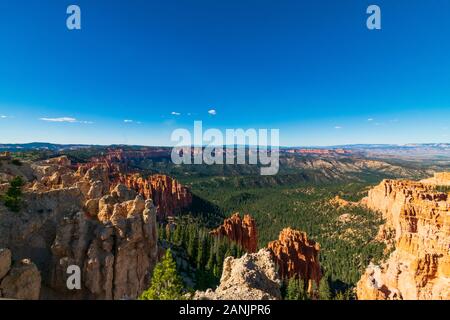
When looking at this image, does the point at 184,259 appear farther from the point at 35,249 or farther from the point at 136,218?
the point at 35,249

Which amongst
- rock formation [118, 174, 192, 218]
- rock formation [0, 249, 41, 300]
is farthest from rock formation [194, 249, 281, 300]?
rock formation [118, 174, 192, 218]

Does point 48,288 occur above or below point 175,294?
below

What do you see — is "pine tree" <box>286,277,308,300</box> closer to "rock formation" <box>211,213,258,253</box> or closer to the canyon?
the canyon

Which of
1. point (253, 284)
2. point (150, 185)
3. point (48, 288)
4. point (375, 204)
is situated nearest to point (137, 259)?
point (48, 288)

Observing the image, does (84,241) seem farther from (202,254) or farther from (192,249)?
(192,249)

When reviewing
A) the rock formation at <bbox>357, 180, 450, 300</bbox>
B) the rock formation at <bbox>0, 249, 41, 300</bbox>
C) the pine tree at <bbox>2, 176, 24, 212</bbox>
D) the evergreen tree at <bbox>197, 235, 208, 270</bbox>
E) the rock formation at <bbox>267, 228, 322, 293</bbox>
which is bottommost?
the rock formation at <bbox>267, 228, 322, 293</bbox>

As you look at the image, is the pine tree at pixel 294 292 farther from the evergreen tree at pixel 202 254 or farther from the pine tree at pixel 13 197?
the pine tree at pixel 13 197

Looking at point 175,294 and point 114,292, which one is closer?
point 175,294
